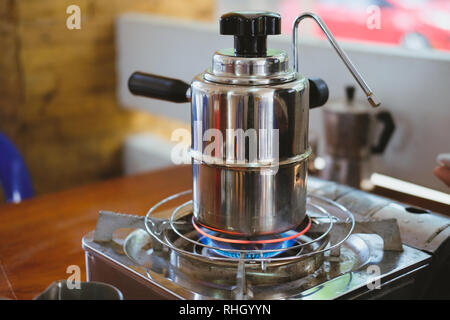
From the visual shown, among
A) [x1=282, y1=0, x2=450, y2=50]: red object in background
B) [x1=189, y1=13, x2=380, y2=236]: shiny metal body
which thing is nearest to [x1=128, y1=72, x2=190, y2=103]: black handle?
[x1=189, y1=13, x2=380, y2=236]: shiny metal body

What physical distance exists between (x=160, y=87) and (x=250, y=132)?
17 cm

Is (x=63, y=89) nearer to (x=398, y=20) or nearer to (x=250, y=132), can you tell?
(x=398, y=20)

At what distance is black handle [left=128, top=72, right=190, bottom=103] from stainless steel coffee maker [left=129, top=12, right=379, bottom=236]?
5cm

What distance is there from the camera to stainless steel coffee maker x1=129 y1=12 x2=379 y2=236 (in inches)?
23.8

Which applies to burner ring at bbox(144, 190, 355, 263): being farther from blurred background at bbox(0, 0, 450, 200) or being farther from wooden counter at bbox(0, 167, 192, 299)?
blurred background at bbox(0, 0, 450, 200)

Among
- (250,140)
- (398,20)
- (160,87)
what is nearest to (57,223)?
(160,87)

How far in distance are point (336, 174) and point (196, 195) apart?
66cm

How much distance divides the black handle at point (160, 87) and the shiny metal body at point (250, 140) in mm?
61

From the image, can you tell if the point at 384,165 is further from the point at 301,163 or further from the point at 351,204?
the point at 301,163

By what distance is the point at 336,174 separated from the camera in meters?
1.27

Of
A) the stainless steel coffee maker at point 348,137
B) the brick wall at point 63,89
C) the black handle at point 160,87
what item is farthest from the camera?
the brick wall at point 63,89

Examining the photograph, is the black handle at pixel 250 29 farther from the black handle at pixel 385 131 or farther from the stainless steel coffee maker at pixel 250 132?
the black handle at pixel 385 131

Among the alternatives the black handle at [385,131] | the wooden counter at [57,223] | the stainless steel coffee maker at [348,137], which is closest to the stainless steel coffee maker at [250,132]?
the wooden counter at [57,223]

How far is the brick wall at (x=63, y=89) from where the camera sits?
2451 mm
